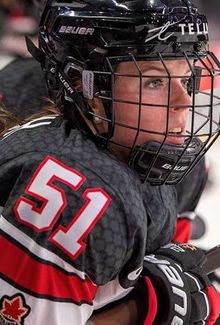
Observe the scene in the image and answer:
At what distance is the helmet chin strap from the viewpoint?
2.85 feet

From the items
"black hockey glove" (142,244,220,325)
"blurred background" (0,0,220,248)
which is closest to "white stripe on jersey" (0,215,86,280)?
"black hockey glove" (142,244,220,325)

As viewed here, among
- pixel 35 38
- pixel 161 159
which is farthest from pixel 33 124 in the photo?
pixel 35 38

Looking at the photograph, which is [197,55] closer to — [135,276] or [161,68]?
[161,68]

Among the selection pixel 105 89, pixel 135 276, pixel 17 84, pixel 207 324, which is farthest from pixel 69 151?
pixel 17 84

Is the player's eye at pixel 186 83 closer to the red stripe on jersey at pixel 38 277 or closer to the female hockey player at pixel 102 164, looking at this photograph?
the female hockey player at pixel 102 164

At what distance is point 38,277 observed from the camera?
78 cm

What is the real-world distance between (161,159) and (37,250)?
0.76 feet

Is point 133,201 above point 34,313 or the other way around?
above

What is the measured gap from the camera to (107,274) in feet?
2.69

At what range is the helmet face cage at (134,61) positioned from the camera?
0.85 meters

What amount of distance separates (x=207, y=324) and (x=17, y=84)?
2.29 feet

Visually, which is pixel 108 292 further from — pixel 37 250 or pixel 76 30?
pixel 76 30

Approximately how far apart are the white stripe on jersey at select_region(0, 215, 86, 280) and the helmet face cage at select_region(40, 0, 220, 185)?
0.64 ft

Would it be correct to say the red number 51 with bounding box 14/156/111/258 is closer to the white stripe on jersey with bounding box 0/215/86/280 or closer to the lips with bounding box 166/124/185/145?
the white stripe on jersey with bounding box 0/215/86/280
